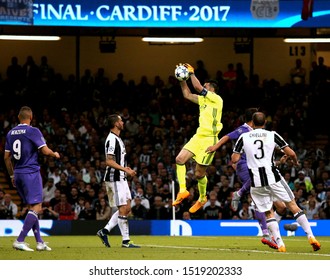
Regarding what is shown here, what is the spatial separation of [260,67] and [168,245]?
1756cm

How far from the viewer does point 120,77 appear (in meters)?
33.6

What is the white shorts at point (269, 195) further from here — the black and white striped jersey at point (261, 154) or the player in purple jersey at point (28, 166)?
the player in purple jersey at point (28, 166)

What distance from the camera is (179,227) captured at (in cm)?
2503

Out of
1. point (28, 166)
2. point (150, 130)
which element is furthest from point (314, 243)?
point (150, 130)

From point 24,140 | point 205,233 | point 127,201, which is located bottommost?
point 205,233

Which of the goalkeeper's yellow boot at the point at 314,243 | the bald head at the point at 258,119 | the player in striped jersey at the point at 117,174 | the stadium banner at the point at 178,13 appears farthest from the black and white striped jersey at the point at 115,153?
the stadium banner at the point at 178,13

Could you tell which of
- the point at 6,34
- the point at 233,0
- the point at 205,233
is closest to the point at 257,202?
the point at 205,233

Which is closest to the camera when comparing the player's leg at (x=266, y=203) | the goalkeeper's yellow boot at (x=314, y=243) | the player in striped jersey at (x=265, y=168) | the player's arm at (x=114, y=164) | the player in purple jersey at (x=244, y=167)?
the goalkeeper's yellow boot at (x=314, y=243)

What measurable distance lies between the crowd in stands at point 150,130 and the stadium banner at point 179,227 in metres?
1.04

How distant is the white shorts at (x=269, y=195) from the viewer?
16375mm

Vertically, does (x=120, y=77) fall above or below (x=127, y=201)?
above

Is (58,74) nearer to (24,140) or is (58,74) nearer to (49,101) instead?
(49,101)

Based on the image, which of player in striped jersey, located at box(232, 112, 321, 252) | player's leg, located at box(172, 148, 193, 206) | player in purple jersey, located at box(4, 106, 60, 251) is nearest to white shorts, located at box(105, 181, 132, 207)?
player in purple jersey, located at box(4, 106, 60, 251)

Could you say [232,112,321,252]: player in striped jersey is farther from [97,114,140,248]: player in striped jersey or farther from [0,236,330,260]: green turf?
[97,114,140,248]: player in striped jersey
